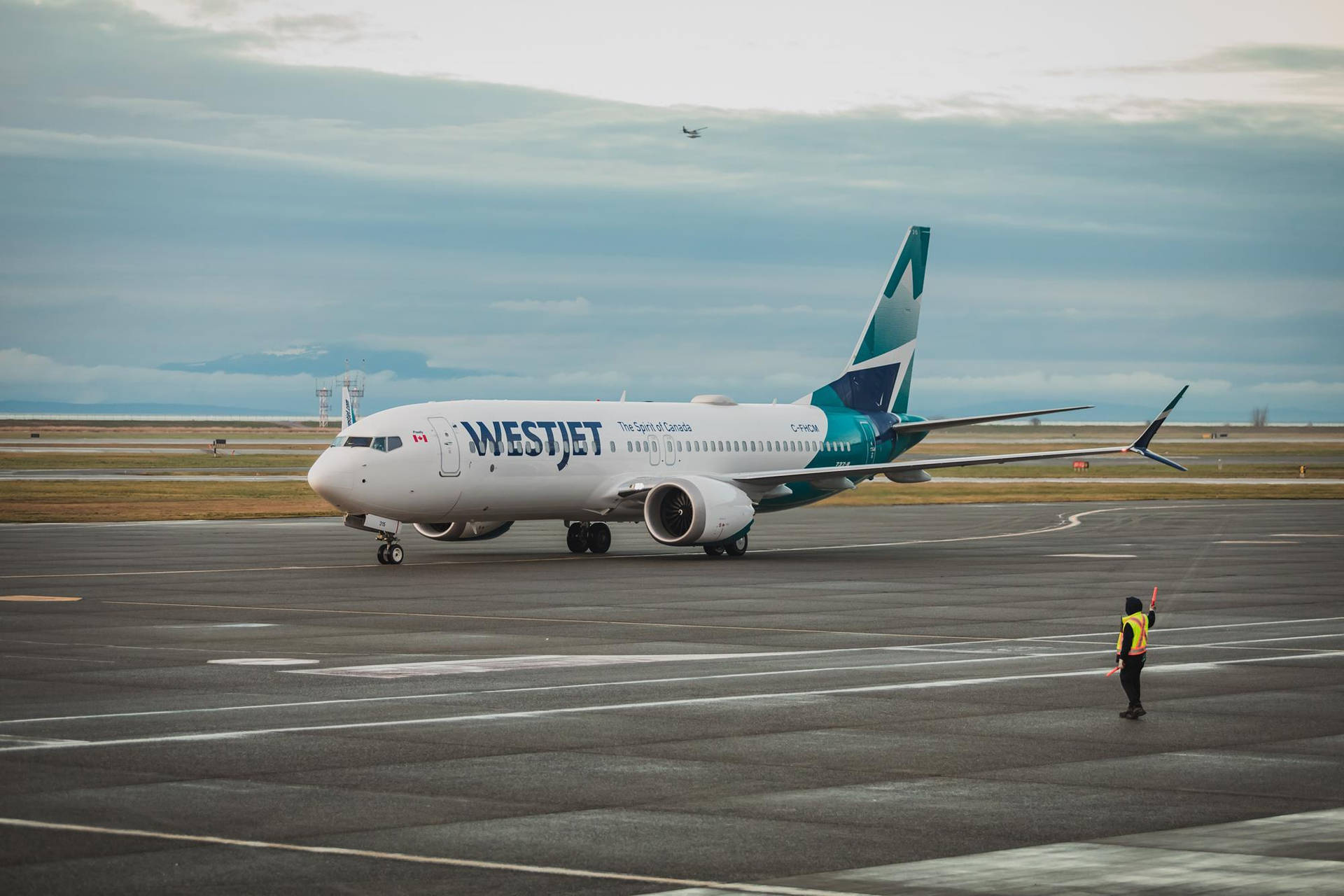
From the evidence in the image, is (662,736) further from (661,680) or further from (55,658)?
(55,658)

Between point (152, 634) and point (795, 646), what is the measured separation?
9252 millimetres

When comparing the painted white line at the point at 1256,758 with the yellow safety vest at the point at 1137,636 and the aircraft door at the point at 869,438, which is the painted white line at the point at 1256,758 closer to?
the yellow safety vest at the point at 1137,636

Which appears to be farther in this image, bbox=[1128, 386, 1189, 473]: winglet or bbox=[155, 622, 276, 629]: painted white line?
bbox=[1128, 386, 1189, 473]: winglet

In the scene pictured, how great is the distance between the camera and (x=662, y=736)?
15.6 meters

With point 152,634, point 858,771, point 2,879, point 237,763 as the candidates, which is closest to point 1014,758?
point 858,771

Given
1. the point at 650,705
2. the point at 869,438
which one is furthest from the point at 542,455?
the point at 650,705

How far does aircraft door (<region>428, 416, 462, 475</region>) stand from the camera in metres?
37.8

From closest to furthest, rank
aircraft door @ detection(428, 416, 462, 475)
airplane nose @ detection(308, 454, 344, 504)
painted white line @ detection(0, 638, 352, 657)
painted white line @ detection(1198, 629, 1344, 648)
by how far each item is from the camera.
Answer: painted white line @ detection(0, 638, 352, 657) → painted white line @ detection(1198, 629, 1344, 648) → airplane nose @ detection(308, 454, 344, 504) → aircraft door @ detection(428, 416, 462, 475)

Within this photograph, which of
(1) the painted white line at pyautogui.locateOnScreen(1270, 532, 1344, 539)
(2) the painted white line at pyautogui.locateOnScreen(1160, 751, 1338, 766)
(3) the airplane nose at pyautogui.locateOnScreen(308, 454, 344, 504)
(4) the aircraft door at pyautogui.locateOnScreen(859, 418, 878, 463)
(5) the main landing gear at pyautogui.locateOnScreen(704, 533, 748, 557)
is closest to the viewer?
(2) the painted white line at pyautogui.locateOnScreen(1160, 751, 1338, 766)

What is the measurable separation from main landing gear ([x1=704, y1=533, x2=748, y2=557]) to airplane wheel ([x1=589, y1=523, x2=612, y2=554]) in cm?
297

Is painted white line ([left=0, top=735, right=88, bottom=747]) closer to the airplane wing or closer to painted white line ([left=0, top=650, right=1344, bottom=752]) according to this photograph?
painted white line ([left=0, top=650, right=1344, bottom=752])

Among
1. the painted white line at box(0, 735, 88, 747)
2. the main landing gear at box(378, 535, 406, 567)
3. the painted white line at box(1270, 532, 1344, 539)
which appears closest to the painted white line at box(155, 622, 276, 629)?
the painted white line at box(0, 735, 88, 747)

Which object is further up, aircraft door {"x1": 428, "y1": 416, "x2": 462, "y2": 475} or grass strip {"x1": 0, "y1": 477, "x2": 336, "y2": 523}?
aircraft door {"x1": 428, "y1": 416, "x2": 462, "y2": 475}

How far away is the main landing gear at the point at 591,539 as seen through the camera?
43656mm
